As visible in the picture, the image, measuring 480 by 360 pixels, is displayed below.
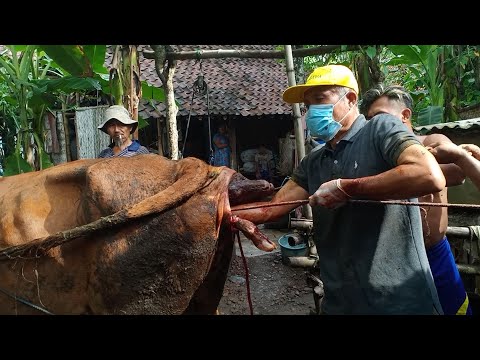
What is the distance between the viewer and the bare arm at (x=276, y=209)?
75.6 inches

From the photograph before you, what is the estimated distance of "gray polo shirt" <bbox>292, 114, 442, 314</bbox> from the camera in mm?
1860

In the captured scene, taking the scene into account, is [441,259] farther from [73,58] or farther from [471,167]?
[73,58]

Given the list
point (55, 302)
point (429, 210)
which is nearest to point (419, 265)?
point (429, 210)

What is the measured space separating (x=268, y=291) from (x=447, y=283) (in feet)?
12.3

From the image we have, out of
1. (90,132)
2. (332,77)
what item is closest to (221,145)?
(90,132)

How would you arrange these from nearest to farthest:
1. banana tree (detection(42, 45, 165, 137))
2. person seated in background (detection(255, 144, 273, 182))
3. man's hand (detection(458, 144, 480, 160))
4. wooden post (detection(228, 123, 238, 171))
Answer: man's hand (detection(458, 144, 480, 160)), banana tree (detection(42, 45, 165, 137)), wooden post (detection(228, 123, 238, 171)), person seated in background (detection(255, 144, 273, 182))

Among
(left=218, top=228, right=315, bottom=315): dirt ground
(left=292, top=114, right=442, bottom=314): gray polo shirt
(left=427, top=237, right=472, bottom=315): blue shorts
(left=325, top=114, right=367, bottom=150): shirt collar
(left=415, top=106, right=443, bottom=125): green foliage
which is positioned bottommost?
(left=218, top=228, right=315, bottom=315): dirt ground

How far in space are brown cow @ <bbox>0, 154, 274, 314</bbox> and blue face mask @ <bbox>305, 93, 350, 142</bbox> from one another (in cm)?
44

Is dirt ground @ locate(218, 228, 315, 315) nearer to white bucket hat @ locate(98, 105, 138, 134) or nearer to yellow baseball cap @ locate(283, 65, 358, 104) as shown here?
white bucket hat @ locate(98, 105, 138, 134)

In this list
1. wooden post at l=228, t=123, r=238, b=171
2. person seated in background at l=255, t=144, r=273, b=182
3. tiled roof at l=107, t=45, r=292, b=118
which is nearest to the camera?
tiled roof at l=107, t=45, r=292, b=118

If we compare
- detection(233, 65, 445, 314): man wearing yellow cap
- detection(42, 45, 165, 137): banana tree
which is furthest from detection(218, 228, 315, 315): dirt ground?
detection(233, 65, 445, 314): man wearing yellow cap

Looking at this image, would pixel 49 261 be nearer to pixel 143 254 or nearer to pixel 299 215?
pixel 143 254

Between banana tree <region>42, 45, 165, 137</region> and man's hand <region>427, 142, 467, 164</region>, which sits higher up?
banana tree <region>42, 45, 165, 137</region>

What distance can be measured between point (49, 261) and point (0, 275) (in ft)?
1.03
